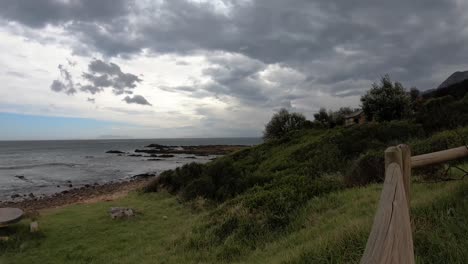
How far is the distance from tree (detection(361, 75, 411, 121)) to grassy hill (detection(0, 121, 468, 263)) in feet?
37.2

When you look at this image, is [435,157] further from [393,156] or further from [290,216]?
[290,216]

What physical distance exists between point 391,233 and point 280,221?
5.62 meters

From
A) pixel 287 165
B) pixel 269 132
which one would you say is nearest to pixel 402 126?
pixel 287 165

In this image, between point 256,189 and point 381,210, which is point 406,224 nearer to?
point 381,210

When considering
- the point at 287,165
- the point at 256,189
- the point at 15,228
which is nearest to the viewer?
the point at 15,228

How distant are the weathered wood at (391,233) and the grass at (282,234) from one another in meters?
1.77

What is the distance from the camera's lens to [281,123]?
40000 mm

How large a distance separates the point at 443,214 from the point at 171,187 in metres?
14.7

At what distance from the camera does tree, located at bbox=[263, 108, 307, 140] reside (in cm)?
3936

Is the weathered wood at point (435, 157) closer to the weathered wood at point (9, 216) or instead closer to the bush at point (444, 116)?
the weathered wood at point (9, 216)

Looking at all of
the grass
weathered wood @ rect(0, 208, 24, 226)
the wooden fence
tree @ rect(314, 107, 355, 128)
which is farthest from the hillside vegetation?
tree @ rect(314, 107, 355, 128)

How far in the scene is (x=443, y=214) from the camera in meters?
3.70

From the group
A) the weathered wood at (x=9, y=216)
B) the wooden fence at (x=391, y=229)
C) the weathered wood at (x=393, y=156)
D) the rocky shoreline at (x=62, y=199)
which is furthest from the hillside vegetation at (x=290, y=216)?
the rocky shoreline at (x=62, y=199)

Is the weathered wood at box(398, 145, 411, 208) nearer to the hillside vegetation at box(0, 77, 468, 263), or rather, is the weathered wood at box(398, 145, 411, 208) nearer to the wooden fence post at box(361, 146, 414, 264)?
the wooden fence post at box(361, 146, 414, 264)
